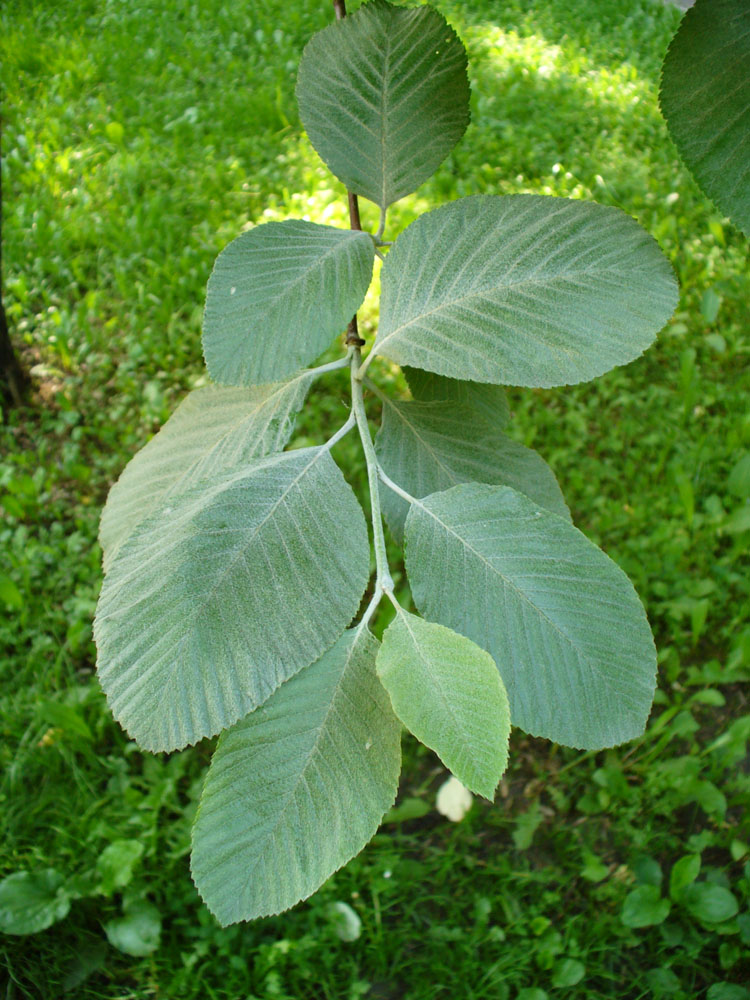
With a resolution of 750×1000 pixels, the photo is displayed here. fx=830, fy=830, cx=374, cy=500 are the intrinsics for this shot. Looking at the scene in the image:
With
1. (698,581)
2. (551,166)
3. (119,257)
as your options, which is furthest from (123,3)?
(698,581)

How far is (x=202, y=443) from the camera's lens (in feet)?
2.72

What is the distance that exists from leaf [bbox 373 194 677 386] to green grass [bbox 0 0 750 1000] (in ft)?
5.43

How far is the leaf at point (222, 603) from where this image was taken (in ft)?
1.90

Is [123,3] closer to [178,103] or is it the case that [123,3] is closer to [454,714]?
[178,103]

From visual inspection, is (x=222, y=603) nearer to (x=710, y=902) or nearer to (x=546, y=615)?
(x=546, y=615)

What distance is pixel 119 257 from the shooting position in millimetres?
3361

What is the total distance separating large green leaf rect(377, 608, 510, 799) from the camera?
1.73 feet

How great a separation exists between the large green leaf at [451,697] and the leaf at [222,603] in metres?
0.06

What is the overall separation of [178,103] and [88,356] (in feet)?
4.91

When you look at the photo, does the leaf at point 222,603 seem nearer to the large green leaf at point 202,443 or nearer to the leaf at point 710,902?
the large green leaf at point 202,443

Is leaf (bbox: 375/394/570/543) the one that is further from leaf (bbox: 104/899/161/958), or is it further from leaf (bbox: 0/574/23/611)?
leaf (bbox: 0/574/23/611)

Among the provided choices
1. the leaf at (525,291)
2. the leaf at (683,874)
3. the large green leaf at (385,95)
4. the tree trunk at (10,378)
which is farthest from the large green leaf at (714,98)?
the tree trunk at (10,378)

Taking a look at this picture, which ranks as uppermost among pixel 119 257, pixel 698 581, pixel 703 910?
pixel 119 257

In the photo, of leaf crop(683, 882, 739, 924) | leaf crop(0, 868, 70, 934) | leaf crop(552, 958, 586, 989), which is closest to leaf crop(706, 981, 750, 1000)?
leaf crop(683, 882, 739, 924)
